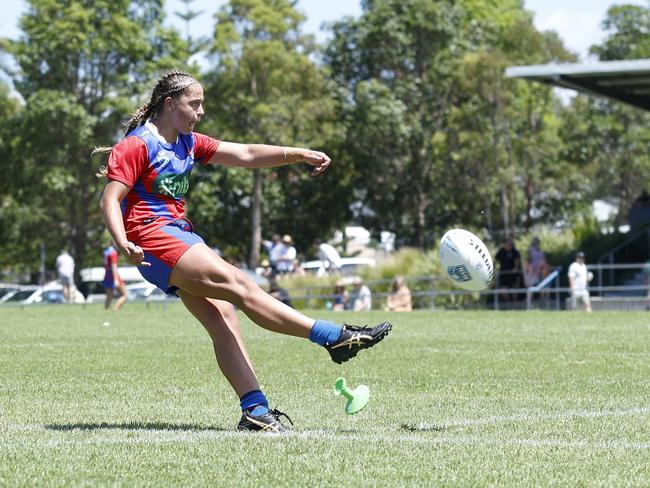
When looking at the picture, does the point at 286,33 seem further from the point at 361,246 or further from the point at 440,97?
the point at 361,246

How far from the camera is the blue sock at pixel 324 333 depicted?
715cm

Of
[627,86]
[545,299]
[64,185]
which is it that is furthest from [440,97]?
[545,299]

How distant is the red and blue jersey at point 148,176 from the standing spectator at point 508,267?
23.9 metres

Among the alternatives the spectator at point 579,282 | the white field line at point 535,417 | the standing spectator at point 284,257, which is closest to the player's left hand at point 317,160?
the white field line at point 535,417

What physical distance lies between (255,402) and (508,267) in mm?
24087

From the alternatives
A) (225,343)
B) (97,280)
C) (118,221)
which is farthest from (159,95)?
(97,280)

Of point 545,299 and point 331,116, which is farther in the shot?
point 331,116

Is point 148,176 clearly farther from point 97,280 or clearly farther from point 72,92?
point 97,280

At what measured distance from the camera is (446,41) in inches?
2170

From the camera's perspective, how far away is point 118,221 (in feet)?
23.0

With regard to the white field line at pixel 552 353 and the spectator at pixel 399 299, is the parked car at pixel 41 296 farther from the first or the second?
the white field line at pixel 552 353

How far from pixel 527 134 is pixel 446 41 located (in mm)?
5540

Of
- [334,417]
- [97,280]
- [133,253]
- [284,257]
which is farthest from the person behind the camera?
[97,280]

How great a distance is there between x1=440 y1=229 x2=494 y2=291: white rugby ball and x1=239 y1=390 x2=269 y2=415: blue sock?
5.48ft
